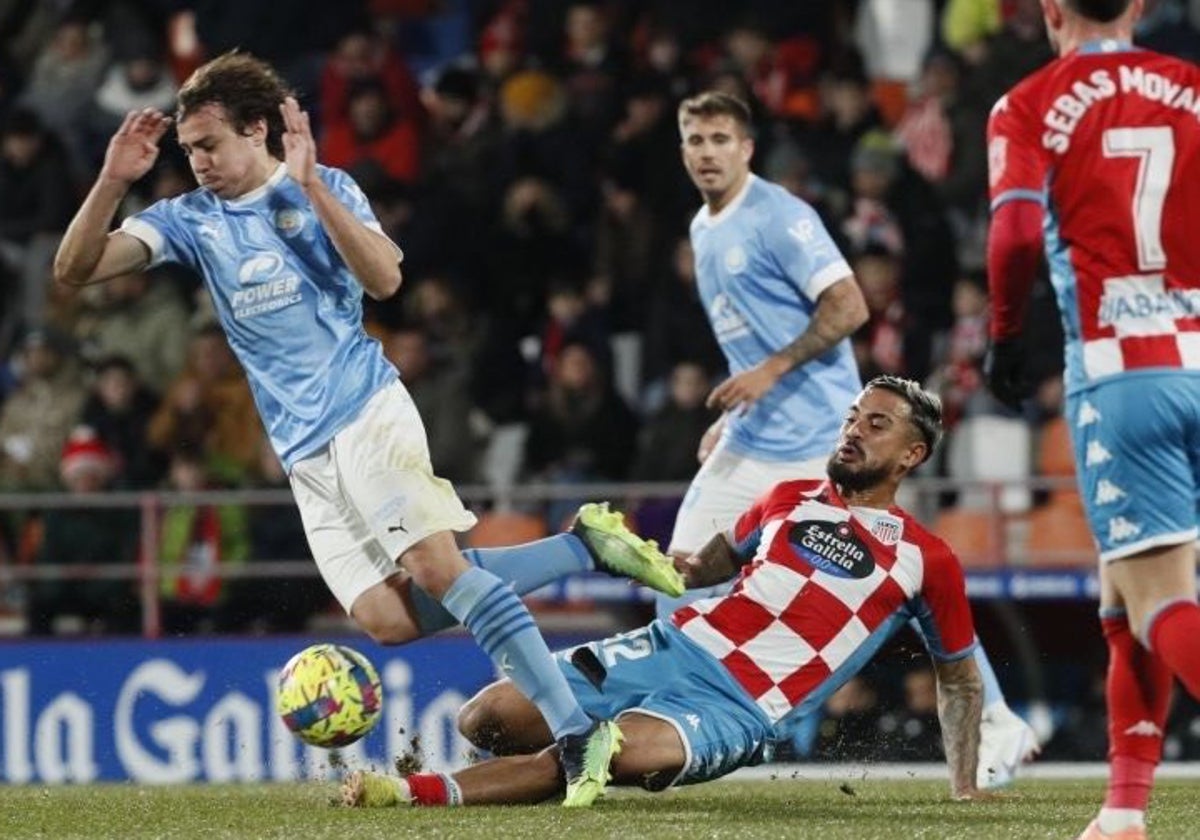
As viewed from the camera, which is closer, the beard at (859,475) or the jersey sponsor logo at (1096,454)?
the jersey sponsor logo at (1096,454)

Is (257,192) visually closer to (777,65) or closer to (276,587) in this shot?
(276,587)

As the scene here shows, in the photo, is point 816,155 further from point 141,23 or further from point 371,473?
point 371,473

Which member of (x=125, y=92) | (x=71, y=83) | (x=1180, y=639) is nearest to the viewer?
(x=1180, y=639)

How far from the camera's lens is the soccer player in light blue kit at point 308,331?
7570mm

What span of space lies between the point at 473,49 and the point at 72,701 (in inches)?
234

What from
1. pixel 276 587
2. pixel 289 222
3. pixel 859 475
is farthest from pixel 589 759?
pixel 276 587

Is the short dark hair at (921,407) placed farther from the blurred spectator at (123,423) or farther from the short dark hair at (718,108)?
the blurred spectator at (123,423)

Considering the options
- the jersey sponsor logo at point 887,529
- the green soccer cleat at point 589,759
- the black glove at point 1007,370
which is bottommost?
the green soccer cleat at point 589,759

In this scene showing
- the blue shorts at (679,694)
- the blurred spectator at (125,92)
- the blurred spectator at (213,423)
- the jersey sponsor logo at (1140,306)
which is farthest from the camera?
the blurred spectator at (125,92)

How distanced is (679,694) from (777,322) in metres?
2.07

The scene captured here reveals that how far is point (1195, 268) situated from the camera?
229 inches

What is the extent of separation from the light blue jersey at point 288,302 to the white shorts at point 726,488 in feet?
5.31

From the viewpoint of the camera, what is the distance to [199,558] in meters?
13.3

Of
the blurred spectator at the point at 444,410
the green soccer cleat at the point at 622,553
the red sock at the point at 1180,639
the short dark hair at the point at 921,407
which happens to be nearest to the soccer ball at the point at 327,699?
the green soccer cleat at the point at 622,553
